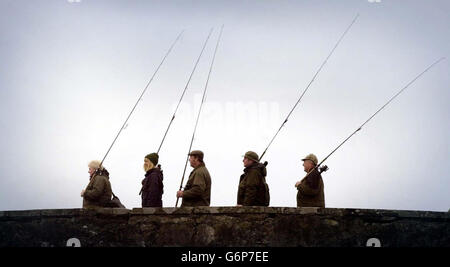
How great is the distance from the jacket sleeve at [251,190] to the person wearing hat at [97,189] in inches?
77.3

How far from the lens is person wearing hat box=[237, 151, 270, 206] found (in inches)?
324

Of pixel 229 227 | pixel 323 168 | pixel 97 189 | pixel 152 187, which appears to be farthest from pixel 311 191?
pixel 97 189

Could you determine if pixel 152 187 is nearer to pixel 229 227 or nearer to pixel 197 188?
pixel 197 188

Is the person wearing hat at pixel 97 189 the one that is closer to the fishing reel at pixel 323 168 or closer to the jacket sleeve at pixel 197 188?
the jacket sleeve at pixel 197 188

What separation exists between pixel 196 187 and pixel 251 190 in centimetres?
70

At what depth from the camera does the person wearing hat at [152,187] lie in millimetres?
8438

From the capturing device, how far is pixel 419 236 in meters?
8.01

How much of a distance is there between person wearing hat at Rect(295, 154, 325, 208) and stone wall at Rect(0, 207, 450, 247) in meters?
0.54

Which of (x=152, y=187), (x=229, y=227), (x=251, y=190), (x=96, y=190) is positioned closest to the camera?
(x=229, y=227)

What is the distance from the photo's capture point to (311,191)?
326 inches

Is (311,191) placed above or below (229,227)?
above
